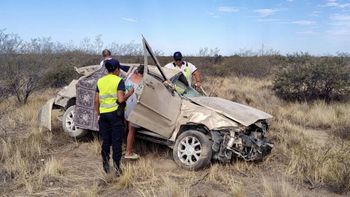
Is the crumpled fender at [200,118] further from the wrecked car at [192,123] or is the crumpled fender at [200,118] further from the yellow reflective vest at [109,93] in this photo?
the yellow reflective vest at [109,93]

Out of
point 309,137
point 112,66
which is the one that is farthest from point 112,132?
point 309,137

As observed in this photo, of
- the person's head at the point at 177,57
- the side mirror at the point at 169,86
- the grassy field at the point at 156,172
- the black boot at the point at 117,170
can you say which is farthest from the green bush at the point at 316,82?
the black boot at the point at 117,170

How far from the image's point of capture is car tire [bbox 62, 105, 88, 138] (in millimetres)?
8156

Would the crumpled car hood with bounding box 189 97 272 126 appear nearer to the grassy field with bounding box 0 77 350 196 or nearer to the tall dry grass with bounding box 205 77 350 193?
the grassy field with bounding box 0 77 350 196

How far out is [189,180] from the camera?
6.03m

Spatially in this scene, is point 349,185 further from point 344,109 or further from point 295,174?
point 344,109

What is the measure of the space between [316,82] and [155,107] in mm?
A: 9950

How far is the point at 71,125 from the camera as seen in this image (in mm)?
8289

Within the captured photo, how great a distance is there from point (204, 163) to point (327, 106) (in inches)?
327

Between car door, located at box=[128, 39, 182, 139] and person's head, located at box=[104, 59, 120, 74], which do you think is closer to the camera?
person's head, located at box=[104, 59, 120, 74]

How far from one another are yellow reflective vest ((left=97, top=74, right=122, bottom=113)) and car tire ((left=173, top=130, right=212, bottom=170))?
135 cm

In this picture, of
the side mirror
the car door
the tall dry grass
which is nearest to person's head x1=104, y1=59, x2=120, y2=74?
the car door

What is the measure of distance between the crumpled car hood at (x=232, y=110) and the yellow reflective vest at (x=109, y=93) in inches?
66.1

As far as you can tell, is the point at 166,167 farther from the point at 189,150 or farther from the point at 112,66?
the point at 112,66
